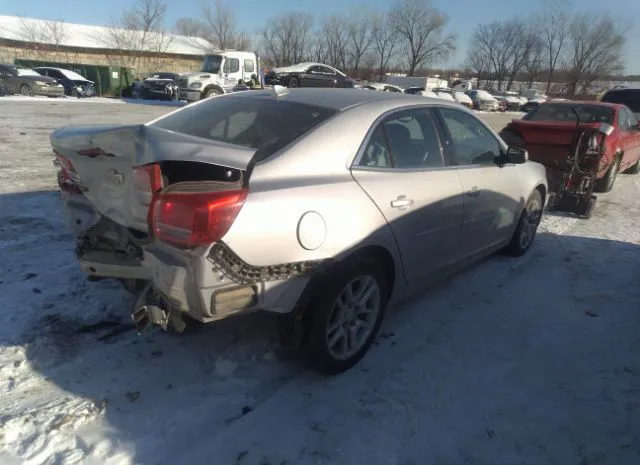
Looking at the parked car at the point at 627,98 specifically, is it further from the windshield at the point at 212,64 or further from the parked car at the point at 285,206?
the windshield at the point at 212,64

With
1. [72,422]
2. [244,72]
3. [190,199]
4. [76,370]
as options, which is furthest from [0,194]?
[244,72]

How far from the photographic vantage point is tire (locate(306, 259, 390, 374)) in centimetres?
268

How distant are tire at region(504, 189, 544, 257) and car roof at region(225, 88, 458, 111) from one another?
180cm

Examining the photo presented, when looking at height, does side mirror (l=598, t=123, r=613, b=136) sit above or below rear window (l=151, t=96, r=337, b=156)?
below

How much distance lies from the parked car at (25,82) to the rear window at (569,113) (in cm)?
2494

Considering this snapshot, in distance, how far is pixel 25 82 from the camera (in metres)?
25.0

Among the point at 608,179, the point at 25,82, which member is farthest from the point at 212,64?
the point at 608,179

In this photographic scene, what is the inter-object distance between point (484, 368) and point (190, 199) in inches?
83.5

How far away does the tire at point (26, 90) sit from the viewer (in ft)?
82.4

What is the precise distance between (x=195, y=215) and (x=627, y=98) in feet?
51.2

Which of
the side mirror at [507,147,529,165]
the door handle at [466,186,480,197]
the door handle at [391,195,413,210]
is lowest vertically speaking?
the door handle at [466,186,480,197]

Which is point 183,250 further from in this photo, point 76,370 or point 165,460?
point 76,370

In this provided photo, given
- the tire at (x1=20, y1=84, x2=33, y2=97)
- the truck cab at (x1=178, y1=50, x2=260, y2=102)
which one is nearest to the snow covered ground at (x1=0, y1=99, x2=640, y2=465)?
the truck cab at (x1=178, y1=50, x2=260, y2=102)

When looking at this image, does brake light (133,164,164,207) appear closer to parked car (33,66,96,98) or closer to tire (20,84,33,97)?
tire (20,84,33,97)
